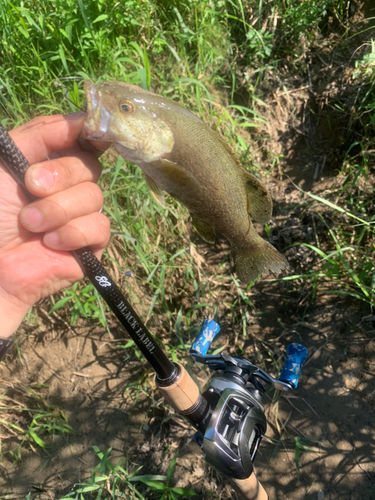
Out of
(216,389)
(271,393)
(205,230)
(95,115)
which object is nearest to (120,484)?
(271,393)

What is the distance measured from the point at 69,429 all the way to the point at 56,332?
0.79 m

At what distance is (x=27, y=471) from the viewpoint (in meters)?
2.96

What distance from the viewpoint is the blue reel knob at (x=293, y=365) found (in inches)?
76.3

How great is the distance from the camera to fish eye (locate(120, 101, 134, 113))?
4.71ft

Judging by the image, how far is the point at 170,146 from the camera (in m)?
1.47

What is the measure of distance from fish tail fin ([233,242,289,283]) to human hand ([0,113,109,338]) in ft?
2.39

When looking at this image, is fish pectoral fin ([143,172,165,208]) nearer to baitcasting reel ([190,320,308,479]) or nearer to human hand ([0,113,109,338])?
human hand ([0,113,109,338])

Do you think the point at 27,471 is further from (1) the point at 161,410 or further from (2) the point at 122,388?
(1) the point at 161,410

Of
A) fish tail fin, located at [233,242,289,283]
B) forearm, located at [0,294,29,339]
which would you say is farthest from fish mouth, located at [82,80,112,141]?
forearm, located at [0,294,29,339]

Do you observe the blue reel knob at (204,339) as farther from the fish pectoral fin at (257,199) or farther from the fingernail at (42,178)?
the fingernail at (42,178)

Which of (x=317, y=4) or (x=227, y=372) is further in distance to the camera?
(x=317, y=4)

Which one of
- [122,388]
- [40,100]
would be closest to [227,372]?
[122,388]

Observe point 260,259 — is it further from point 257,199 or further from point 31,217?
point 31,217

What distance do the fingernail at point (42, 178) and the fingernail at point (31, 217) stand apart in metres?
0.12
